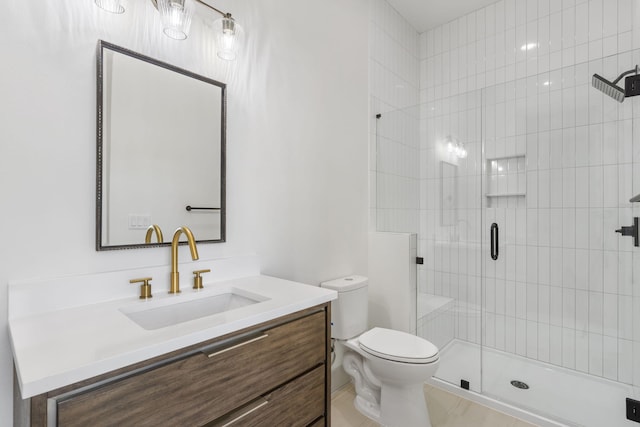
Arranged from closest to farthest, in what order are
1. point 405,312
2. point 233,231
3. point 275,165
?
1. point 233,231
2. point 275,165
3. point 405,312

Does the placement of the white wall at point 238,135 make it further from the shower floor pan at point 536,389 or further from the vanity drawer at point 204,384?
the shower floor pan at point 536,389

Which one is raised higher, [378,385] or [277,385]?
[277,385]

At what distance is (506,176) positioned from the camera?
2.15 metres

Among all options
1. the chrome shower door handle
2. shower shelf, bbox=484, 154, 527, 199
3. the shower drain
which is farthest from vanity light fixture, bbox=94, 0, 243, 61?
the shower drain

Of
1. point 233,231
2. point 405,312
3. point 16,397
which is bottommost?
point 405,312

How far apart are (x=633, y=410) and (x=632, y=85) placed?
1665mm

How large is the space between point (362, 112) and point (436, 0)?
119 centimetres

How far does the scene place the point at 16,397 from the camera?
894 millimetres

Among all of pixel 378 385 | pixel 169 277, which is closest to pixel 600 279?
pixel 378 385

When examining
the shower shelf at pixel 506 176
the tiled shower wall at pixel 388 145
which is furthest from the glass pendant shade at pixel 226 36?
the shower shelf at pixel 506 176

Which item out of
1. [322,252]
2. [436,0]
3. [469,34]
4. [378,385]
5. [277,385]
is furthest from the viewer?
[469,34]

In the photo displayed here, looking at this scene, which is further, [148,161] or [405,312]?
[405,312]

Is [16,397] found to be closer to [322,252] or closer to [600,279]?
[322,252]

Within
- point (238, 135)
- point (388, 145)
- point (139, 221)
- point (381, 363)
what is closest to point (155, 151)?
point (139, 221)
